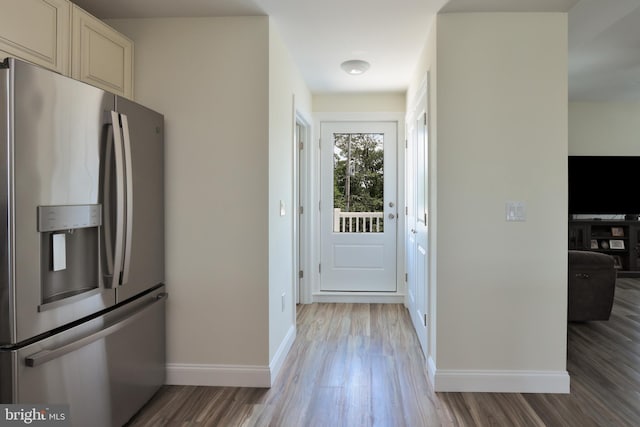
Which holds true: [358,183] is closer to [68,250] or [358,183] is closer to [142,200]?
[142,200]

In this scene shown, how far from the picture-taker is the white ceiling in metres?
2.41

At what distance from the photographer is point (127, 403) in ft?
6.92

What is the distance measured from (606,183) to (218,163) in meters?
5.71

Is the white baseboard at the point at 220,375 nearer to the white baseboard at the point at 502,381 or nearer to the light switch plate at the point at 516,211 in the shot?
the white baseboard at the point at 502,381

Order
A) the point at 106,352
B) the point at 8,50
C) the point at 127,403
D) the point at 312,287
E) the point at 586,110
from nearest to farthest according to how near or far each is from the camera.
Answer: the point at 8,50 → the point at 106,352 → the point at 127,403 → the point at 312,287 → the point at 586,110

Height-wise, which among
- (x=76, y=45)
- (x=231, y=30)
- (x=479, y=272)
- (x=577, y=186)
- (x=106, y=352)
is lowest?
(x=106, y=352)

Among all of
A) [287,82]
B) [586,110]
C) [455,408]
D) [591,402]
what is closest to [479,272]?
[455,408]

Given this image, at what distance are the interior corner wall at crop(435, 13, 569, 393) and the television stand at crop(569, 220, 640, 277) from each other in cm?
393

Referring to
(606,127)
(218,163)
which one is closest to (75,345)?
(218,163)

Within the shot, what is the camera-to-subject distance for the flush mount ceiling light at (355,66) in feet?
11.2

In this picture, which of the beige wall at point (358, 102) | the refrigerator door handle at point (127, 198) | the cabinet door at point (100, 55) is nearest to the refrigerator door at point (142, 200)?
the refrigerator door handle at point (127, 198)

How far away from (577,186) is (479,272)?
4342 mm

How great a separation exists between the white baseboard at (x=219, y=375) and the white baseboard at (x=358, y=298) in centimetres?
212

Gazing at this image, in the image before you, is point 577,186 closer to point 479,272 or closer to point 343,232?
point 343,232
